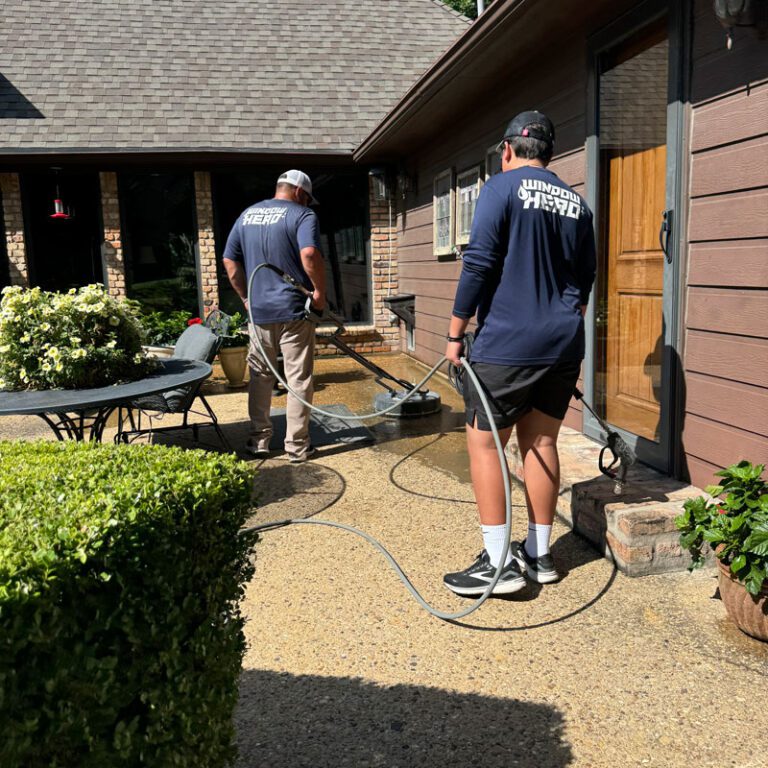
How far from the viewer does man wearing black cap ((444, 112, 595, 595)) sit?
2697 mm

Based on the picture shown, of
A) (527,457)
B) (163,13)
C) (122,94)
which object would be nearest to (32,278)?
(122,94)

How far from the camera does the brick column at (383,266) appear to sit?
10.3 m

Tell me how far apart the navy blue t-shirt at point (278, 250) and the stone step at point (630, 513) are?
2.07 metres

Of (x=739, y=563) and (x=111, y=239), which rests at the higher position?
(x=111, y=239)

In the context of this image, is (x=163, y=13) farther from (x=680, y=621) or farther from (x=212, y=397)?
(x=680, y=621)

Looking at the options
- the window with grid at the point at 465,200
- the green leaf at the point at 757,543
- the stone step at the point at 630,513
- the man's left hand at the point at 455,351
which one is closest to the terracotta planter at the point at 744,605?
the green leaf at the point at 757,543

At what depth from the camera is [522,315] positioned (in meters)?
2.72

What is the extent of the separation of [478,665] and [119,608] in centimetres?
146

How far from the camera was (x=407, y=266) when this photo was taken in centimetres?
986

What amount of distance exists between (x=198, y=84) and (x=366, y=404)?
608 cm

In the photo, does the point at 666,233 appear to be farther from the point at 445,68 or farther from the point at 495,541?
the point at 445,68

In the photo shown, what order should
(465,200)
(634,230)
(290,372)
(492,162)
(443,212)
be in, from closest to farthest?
(634,230) → (290,372) → (492,162) → (465,200) → (443,212)

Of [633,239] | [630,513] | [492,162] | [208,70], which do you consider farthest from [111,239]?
[630,513]

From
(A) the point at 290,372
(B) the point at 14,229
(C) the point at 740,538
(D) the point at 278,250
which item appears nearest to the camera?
(C) the point at 740,538
